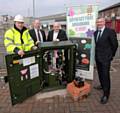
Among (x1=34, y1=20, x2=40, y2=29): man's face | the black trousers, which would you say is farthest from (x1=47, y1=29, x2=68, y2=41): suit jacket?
the black trousers

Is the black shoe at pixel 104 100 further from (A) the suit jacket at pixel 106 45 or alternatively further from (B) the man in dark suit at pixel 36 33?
(B) the man in dark suit at pixel 36 33

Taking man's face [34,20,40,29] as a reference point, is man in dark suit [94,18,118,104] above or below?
below

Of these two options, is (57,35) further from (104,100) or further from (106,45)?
(104,100)

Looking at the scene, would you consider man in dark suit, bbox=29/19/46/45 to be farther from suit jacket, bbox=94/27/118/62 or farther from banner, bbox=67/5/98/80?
suit jacket, bbox=94/27/118/62

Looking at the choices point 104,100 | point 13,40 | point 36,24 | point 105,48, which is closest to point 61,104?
point 104,100

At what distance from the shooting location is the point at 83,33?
4965 millimetres

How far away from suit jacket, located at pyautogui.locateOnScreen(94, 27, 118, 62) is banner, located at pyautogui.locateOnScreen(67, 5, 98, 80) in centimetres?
50

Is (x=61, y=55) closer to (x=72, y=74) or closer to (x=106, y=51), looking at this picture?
(x=72, y=74)

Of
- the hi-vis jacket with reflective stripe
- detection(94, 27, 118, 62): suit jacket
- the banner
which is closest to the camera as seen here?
the hi-vis jacket with reflective stripe

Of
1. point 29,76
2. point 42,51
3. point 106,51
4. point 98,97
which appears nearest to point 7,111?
point 29,76

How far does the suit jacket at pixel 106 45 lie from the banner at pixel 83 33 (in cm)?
50

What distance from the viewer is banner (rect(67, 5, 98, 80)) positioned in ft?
15.8

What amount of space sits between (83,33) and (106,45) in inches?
33.1

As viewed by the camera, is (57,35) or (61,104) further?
(57,35)
